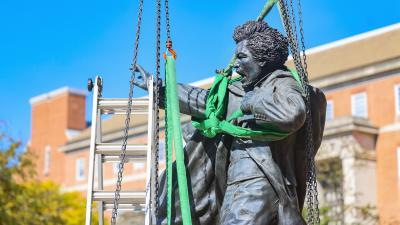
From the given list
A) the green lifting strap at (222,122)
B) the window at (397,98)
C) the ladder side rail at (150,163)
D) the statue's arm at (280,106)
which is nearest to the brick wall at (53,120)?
the window at (397,98)

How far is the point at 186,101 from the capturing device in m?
8.98

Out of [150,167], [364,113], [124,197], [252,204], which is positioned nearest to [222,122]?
[252,204]

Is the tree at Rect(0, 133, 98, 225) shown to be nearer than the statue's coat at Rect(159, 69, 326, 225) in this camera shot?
No

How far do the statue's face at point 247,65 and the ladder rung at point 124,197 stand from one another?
65.8 inches

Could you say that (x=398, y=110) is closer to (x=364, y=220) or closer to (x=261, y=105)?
(x=364, y=220)

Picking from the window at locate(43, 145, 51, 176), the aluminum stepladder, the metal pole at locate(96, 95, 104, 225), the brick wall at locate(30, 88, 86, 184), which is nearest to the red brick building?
the window at locate(43, 145, 51, 176)

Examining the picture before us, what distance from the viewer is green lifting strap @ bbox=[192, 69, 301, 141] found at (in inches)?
324

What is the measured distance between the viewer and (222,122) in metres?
8.55

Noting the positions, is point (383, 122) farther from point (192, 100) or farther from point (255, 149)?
point (255, 149)

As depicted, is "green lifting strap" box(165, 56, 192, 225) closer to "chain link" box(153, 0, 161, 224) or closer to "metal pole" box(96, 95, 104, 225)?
"chain link" box(153, 0, 161, 224)

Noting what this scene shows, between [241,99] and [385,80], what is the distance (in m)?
45.8

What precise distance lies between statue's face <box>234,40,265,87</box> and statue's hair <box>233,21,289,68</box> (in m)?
0.03

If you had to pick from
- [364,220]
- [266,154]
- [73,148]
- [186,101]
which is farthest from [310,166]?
[73,148]

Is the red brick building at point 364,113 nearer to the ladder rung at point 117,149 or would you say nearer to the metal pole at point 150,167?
the ladder rung at point 117,149
